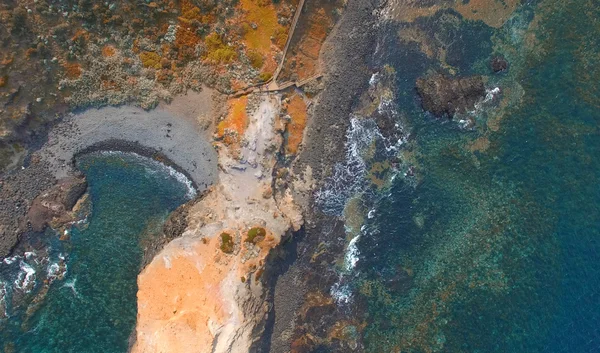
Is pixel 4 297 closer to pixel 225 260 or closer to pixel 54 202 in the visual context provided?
pixel 54 202

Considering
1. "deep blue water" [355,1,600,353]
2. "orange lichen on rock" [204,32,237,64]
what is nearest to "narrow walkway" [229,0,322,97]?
"orange lichen on rock" [204,32,237,64]

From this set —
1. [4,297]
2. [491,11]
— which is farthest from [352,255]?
[4,297]

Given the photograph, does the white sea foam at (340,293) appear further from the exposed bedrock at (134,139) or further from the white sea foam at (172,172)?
the white sea foam at (172,172)

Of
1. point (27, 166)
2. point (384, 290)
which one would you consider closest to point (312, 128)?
point (384, 290)

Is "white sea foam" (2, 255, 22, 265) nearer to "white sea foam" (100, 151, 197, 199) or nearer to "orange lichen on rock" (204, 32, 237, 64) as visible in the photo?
"white sea foam" (100, 151, 197, 199)

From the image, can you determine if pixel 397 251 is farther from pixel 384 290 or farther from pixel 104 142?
pixel 104 142
